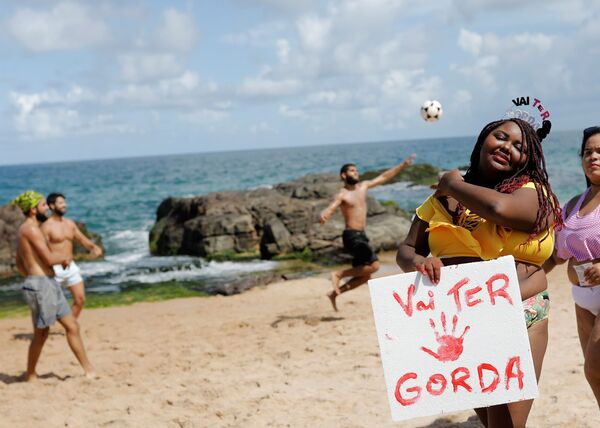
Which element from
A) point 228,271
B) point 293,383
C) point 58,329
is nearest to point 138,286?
point 228,271

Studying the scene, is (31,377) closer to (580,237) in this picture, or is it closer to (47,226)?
(47,226)

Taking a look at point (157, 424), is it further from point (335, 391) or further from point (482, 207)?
point (482, 207)

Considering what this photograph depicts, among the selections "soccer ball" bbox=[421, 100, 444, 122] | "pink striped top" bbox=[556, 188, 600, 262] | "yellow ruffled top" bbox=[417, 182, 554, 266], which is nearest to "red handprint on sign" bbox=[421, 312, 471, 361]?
"yellow ruffled top" bbox=[417, 182, 554, 266]

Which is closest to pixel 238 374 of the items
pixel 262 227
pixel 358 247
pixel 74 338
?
pixel 74 338

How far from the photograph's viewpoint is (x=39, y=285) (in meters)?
6.79

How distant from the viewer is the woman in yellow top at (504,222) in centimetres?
288

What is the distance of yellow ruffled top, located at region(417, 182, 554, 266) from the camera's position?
296cm

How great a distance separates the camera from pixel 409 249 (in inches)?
122

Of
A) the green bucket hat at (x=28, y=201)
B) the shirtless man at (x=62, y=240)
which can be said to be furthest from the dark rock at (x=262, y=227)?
the green bucket hat at (x=28, y=201)

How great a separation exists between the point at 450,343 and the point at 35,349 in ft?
17.9

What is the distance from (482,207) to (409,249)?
444 mm

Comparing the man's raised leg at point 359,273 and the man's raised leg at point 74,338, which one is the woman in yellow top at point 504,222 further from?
the man's raised leg at point 359,273

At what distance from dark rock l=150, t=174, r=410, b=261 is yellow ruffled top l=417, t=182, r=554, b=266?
46.0ft

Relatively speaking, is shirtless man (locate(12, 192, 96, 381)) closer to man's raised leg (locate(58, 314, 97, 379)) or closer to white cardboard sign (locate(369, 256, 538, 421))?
man's raised leg (locate(58, 314, 97, 379))
